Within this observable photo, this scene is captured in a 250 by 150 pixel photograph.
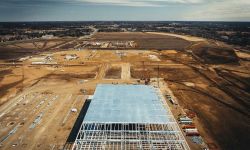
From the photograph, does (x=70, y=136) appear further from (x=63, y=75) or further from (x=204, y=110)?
(x=63, y=75)

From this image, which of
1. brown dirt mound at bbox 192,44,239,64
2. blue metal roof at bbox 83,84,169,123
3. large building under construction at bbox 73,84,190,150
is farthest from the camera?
brown dirt mound at bbox 192,44,239,64

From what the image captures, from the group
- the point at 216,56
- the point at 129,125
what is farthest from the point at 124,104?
the point at 216,56

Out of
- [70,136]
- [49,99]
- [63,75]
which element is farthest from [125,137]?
[63,75]

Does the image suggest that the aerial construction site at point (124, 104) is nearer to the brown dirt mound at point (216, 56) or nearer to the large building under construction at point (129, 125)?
the large building under construction at point (129, 125)

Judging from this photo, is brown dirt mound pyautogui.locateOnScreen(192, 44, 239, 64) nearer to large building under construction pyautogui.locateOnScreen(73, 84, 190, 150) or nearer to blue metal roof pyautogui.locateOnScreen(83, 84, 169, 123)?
blue metal roof pyautogui.locateOnScreen(83, 84, 169, 123)

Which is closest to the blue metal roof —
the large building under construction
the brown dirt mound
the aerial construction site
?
the large building under construction

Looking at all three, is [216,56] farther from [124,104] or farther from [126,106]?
[126,106]

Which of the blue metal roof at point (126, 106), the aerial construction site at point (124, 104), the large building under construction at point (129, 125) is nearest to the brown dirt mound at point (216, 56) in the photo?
the aerial construction site at point (124, 104)

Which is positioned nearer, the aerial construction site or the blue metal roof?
the aerial construction site
